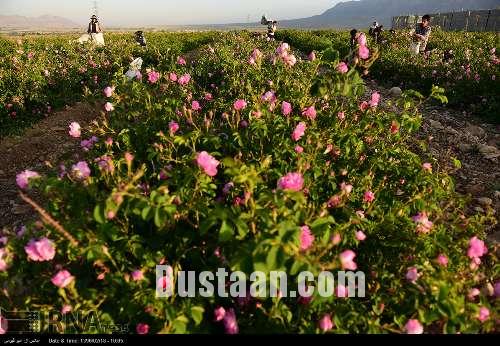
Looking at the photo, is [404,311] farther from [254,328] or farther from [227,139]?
[227,139]

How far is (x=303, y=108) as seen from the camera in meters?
4.50

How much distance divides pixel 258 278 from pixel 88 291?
104 centimetres

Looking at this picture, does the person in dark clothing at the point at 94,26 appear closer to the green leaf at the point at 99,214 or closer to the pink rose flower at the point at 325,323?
the green leaf at the point at 99,214

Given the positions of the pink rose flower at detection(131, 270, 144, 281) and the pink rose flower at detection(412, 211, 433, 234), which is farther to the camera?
the pink rose flower at detection(412, 211, 433, 234)

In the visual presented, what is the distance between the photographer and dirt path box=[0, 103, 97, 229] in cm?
539

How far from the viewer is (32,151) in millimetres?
7285

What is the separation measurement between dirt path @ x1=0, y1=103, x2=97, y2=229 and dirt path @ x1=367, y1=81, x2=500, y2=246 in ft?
15.8

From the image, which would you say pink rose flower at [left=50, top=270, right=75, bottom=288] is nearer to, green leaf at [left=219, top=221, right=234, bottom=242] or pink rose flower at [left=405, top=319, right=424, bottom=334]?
green leaf at [left=219, top=221, right=234, bottom=242]

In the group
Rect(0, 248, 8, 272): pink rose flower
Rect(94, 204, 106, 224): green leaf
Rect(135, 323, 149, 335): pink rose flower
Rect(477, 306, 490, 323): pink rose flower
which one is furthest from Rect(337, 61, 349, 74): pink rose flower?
Rect(0, 248, 8, 272): pink rose flower

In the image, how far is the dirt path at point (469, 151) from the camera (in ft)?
16.4

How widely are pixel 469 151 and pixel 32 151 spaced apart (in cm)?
707

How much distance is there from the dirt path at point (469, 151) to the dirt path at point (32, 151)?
483 centimetres

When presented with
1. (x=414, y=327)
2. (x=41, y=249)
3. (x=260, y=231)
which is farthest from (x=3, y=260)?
(x=414, y=327)

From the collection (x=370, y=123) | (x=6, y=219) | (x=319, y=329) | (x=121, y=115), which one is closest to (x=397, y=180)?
(x=370, y=123)
